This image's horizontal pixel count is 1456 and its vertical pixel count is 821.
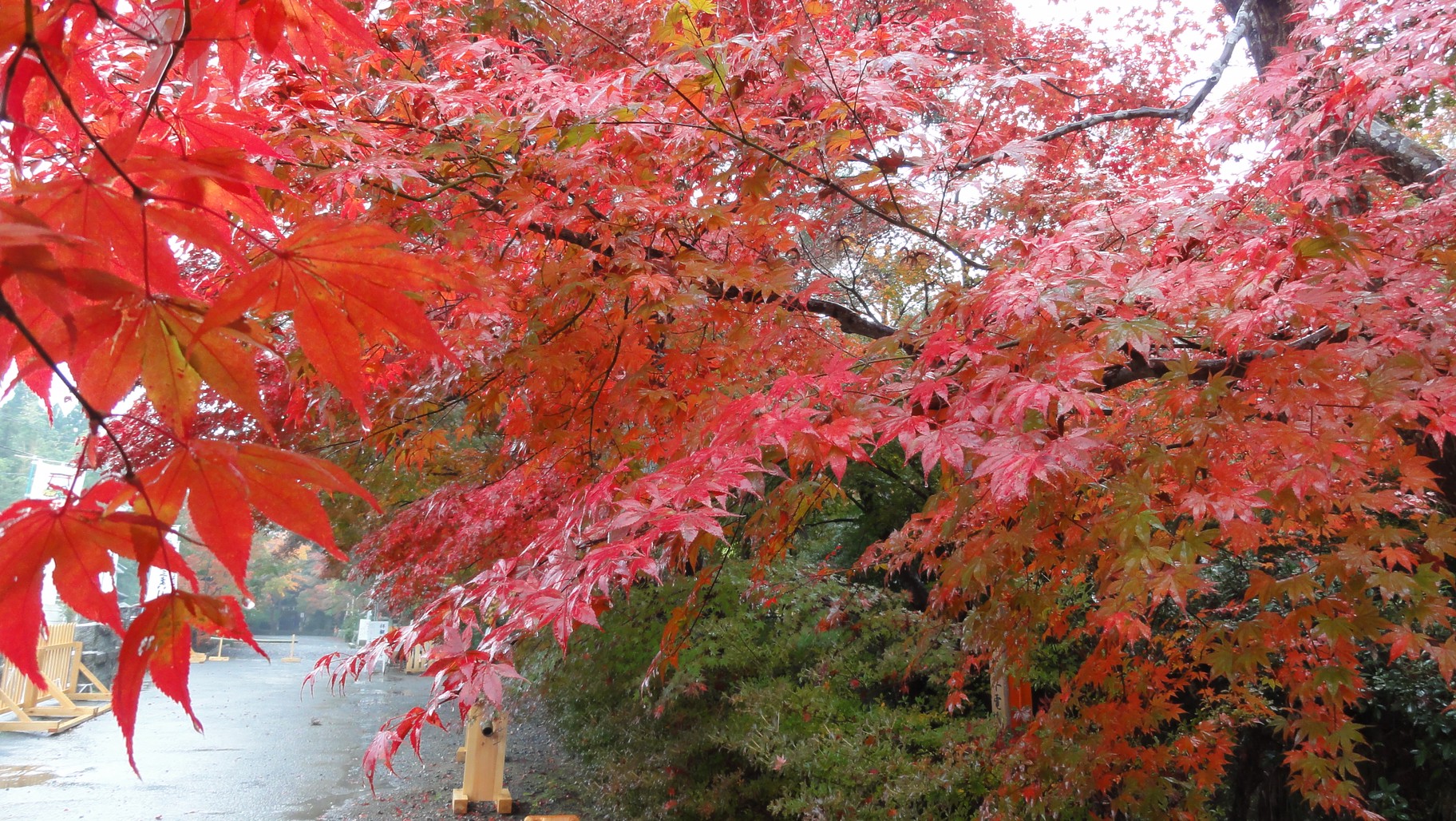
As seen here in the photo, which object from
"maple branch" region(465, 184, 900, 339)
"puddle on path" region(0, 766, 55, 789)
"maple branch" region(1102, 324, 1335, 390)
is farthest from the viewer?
"puddle on path" region(0, 766, 55, 789)

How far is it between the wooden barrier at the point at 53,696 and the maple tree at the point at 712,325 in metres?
9.60

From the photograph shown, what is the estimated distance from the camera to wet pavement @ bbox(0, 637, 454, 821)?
747 cm

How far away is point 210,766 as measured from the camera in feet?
30.6

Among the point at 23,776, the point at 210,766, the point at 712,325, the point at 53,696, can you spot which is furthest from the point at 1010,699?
the point at 53,696

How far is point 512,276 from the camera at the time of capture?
3.45 m

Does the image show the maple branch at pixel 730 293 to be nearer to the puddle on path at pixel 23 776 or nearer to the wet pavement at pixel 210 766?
the wet pavement at pixel 210 766

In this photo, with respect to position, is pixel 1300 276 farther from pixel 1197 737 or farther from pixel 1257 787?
pixel 1257 787

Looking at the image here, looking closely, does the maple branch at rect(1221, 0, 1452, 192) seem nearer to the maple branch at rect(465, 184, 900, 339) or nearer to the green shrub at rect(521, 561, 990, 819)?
the maple branch at rect(465, 184, 900, 339)

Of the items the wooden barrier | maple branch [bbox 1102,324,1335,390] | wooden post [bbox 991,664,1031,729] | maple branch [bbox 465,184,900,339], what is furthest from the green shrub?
the wooden barrier

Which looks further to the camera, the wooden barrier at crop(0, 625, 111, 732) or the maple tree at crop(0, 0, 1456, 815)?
the wooden barrier at crop(0, 625, 111, 732)

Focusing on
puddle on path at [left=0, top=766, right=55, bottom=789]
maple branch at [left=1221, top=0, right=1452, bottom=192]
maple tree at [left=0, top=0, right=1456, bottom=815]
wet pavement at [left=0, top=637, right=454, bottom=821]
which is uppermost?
maple branch at [left=1221, top=0, right=1452, bottom=192]

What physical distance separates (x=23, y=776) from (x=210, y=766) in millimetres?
1634

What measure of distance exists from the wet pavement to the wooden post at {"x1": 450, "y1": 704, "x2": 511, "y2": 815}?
1.14 m

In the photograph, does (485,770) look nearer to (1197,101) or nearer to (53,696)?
(53,696)
